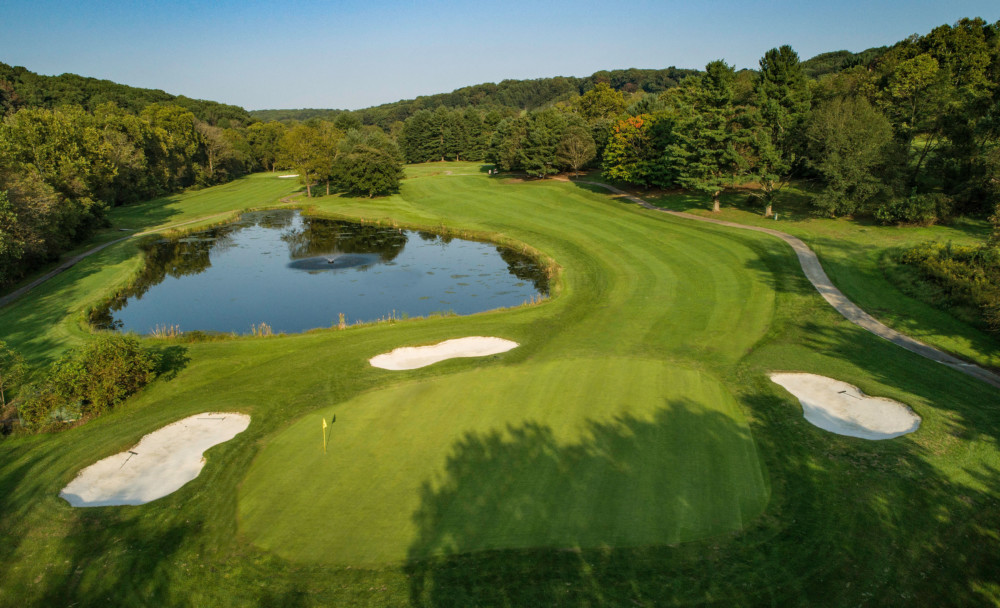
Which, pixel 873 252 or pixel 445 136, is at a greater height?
pixel 445 136

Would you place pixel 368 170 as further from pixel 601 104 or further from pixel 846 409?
pixel 846 409

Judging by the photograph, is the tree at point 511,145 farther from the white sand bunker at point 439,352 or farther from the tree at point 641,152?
the white sand bunker at point 439,352

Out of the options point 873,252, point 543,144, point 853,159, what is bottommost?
point 873,252

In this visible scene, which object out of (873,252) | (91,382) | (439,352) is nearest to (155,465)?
(91,382)

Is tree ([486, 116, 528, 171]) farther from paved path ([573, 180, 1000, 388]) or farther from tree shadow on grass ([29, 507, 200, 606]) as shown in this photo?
tree shadow on grass ([29, 507, 200, 606])

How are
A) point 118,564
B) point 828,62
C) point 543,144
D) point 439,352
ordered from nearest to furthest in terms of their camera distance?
point 118,564 → point 439,352 → point 543,144 → point 828,62

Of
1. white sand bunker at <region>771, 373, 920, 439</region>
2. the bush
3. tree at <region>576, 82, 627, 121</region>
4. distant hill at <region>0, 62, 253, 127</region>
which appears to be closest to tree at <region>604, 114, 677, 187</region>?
the bush

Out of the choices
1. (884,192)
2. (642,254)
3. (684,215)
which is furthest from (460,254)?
(884,192)

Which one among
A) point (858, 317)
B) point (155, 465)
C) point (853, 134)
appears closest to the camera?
point (155, 465)
